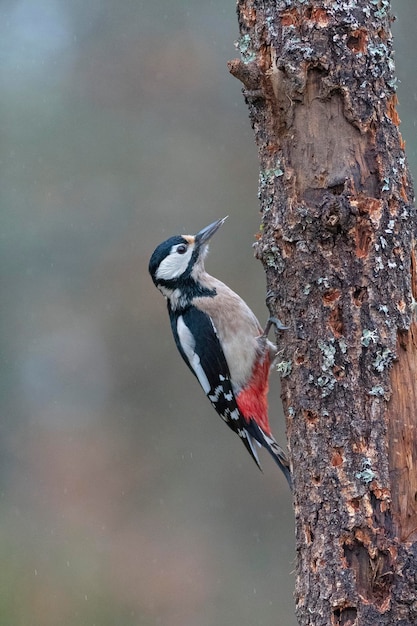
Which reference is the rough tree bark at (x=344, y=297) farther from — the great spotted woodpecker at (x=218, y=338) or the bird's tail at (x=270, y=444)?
the great spotted woodpecker at (x=218, y=338)

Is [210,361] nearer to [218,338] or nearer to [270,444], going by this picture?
[218,338]

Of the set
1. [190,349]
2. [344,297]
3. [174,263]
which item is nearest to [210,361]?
[190,349]

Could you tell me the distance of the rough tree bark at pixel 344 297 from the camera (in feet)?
9.86

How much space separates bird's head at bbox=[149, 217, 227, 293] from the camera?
172 inches

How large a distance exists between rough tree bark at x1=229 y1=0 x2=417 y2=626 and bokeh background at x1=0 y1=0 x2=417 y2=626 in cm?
537

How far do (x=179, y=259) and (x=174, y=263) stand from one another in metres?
0.03

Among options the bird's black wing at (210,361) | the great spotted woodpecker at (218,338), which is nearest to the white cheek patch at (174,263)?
the great spotted woodpecker at (218,338)

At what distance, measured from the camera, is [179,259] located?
4.38 meters

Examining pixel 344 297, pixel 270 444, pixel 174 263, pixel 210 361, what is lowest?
pixel 270 444

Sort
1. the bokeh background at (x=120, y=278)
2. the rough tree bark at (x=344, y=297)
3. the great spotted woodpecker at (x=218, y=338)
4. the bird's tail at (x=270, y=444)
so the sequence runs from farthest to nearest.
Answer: the bokeh background at (x=120, y=278) → the great spotted woodpecker at (x=218, y=338) → the bird's tail at (x=270, y=444) → the rough tree bark at (x=344, y=297)

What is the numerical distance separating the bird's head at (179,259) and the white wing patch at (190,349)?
200 millimetres

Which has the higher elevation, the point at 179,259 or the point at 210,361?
the point at 179,259

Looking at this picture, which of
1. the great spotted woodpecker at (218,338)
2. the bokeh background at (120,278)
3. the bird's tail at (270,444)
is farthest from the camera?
the bokeh background at (120,278)

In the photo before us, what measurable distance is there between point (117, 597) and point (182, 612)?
0.64 meters
